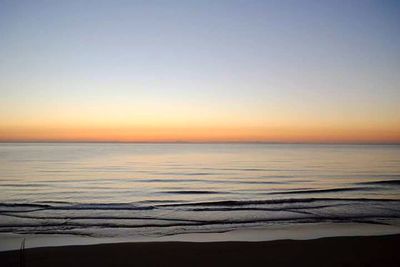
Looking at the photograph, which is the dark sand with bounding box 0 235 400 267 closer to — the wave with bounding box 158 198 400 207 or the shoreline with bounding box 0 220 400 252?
the shoreline with bounding box 0 220 400 252

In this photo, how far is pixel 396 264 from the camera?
5602 mm

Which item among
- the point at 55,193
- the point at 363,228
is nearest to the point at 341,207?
the point at 363,228

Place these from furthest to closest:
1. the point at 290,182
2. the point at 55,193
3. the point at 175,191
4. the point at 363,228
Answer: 1. the point at 290,182
2. the point at 175,191
3. the point at 55,193
4. the point at 363,228

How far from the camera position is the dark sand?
220 inches

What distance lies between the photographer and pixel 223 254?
603 centimetres

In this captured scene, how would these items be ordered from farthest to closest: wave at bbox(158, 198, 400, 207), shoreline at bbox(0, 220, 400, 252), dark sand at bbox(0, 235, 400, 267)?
wave at bbox(158, 198, 400, 207) → shoreline at bbox(0, 220, 400, 252) → dark sand at bbox(0, 235, 400, 267)

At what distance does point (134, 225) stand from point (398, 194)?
13.3 meters

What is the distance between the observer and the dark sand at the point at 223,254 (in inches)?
220

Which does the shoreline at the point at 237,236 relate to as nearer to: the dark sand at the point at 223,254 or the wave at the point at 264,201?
the dark sand at the point at 223,254

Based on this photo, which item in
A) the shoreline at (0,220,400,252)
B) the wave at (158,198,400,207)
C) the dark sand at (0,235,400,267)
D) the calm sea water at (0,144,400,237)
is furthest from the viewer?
the wave at (158,198,400,207)

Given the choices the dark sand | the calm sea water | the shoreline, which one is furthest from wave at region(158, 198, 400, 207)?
the dark sand

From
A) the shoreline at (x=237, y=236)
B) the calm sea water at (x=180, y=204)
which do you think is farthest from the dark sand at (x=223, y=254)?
the calm sea water at (x=180, y=204)

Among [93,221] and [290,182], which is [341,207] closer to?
[290,182]

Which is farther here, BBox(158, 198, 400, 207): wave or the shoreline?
BBox(158, 198, 400, 207): wave
